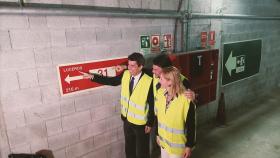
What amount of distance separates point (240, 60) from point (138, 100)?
3.73m

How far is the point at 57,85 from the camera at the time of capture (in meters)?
2.79

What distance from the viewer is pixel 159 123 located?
2.59m

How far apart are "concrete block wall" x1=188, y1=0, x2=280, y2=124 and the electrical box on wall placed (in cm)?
36

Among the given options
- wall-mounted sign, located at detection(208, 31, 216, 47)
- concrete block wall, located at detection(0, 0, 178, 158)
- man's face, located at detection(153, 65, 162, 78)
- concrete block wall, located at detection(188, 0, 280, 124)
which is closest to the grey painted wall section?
concrete block wall, located at detection(0, 0, 178, 158)

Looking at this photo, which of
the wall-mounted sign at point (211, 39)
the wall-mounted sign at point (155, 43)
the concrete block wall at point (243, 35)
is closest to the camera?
the wall-mounted sign at point (155, 43)

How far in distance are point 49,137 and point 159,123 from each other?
138 centimetres

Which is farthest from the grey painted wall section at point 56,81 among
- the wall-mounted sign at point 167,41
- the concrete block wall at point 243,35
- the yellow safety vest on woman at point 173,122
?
Answer: the yellow safety vest on woman at point 173,122

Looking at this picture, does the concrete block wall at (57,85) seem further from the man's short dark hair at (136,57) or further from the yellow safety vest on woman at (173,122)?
the yellow safety vest on woman at (173,122)

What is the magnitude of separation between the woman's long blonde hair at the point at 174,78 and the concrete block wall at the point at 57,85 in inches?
45.8

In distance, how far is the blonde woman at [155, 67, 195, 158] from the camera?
7.66ft

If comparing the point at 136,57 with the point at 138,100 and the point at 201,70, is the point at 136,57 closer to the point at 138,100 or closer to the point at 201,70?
the point at 138,100

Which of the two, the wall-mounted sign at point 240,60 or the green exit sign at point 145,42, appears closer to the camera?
the green exit sign at point 145,42

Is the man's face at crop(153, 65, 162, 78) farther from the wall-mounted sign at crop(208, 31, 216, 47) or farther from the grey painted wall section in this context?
the wall-mounted sign at crop(208, 31, 216, 47)

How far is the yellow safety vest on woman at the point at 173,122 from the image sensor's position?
2346mm
